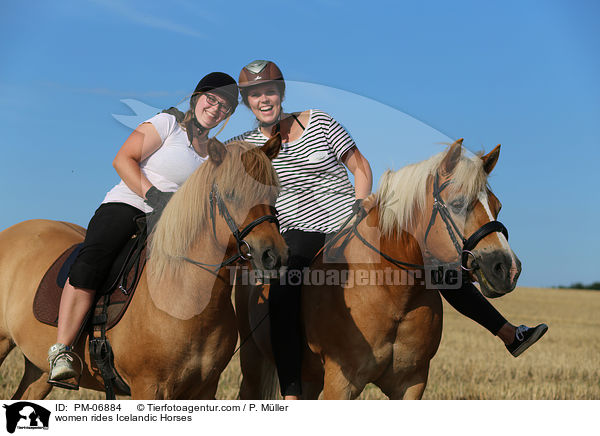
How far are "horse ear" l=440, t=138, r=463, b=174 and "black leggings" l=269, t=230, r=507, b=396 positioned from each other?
1.13 m

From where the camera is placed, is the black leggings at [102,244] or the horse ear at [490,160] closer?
the horse ear at [490,160]

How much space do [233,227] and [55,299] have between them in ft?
6.38

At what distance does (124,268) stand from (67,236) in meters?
1.66

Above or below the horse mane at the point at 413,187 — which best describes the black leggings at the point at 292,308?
below

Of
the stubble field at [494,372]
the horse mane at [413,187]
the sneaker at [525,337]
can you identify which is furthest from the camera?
the stubble field at [494,372]

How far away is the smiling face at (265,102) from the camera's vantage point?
454 cm

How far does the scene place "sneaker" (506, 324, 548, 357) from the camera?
4676 mm

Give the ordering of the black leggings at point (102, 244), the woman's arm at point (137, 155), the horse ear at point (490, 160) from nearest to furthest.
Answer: the horse ear at point (490, 160) → the woman's arm at point (137, 155) → the black leggings at point (102, 244)

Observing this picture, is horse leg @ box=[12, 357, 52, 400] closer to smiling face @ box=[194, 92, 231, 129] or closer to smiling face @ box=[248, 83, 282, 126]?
smiling face @ box=[194, 92, 231, 129]

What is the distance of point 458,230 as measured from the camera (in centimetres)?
382

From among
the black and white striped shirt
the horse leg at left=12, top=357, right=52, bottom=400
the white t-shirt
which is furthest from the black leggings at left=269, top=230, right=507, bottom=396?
the horse leg at left=12, top=357, right=52, bottom=400

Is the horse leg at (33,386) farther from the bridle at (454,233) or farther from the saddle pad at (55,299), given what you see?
the bridle at (454,233)

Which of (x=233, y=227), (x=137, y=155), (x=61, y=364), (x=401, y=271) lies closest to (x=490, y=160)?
(x=401, y=271)
